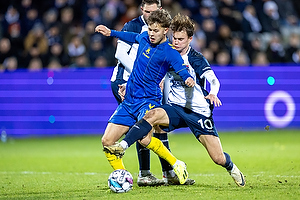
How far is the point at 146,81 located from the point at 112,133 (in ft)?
2.46

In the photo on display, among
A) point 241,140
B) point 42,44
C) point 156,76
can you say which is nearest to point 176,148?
point 241,140

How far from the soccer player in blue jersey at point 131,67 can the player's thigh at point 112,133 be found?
66cm

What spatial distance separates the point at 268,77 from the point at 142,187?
7.73m

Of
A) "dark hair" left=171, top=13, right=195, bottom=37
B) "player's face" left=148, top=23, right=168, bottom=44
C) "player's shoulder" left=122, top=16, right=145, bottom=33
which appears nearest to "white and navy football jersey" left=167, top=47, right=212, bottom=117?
"dark hair" left=171, top=13, right=195, bottom=37

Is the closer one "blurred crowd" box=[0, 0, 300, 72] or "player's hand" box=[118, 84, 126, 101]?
"player's hand" box=[118, 84, 126, 101]

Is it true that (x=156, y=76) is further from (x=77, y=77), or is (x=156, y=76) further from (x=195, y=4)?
(x=195, y=4)

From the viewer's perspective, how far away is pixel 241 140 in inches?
453

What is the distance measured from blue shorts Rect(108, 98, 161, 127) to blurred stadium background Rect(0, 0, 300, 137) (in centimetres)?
666

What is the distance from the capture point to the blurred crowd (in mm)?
13914

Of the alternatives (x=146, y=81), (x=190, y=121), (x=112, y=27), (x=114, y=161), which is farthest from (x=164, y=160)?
(x=112, y=27)

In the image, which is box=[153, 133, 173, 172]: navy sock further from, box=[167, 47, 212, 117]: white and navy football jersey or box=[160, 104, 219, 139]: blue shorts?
box=[167, 47, 212, 117]: white and navy football jersey

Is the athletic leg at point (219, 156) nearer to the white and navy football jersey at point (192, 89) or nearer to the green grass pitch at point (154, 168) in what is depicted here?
the green grass pitch at point (154, 168)

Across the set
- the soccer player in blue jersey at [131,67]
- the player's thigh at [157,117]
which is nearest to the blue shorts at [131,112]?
the player's thigh at [157,117]

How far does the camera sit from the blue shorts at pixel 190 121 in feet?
20.7
